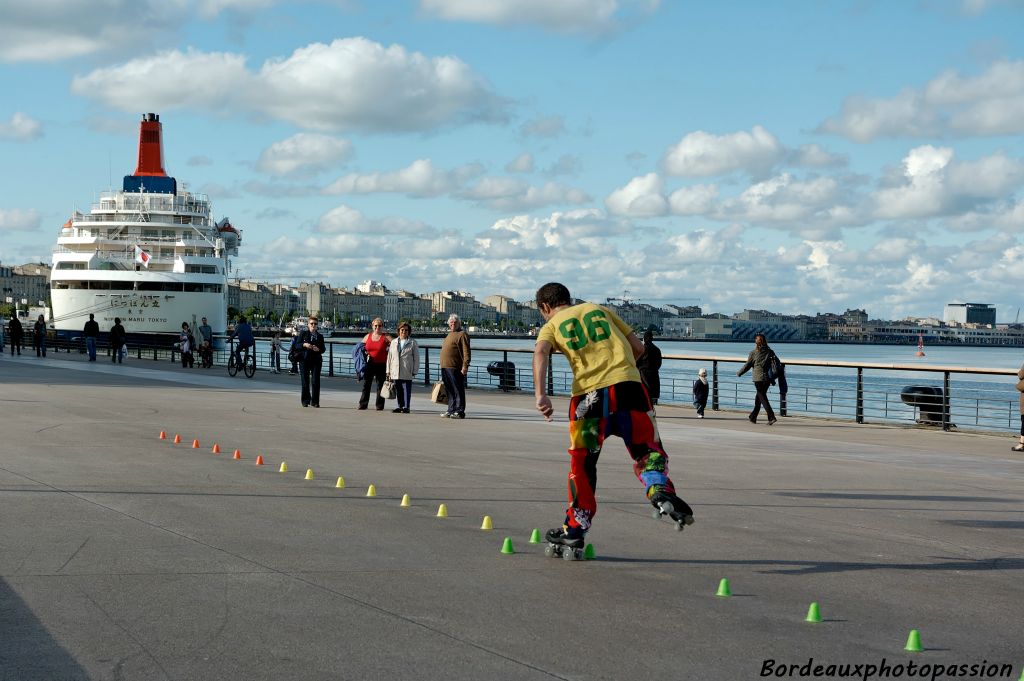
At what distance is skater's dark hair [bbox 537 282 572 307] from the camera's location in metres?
7.38

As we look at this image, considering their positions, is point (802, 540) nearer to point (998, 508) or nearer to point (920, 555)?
point (920, 555)

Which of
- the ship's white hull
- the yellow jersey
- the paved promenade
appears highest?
the ship's white hull

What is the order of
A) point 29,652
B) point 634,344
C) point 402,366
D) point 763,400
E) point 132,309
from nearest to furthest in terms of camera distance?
1. point 29,652
2. point 634,344
3. point 763,400
4. point 402,366
5. point 132,309

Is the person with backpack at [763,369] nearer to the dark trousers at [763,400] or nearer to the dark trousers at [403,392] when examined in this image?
the dark trousers at [763,400]

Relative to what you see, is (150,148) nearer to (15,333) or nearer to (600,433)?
(15,333)

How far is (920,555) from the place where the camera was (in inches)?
295

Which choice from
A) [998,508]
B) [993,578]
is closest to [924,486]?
[998,508]

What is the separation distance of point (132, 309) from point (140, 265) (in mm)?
3116

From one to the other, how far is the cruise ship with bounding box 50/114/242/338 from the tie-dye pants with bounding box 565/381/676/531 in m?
64.5

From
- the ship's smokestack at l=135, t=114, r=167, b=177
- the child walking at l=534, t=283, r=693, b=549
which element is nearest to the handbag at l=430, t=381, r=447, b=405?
the child walking at l=534, t=283, r=693, b=549

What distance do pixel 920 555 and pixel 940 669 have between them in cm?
290

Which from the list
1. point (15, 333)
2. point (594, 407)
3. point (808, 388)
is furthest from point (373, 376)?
point (15, 333)

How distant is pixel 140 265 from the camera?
7388 cm

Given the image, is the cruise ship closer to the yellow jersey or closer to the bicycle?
the bicycle
